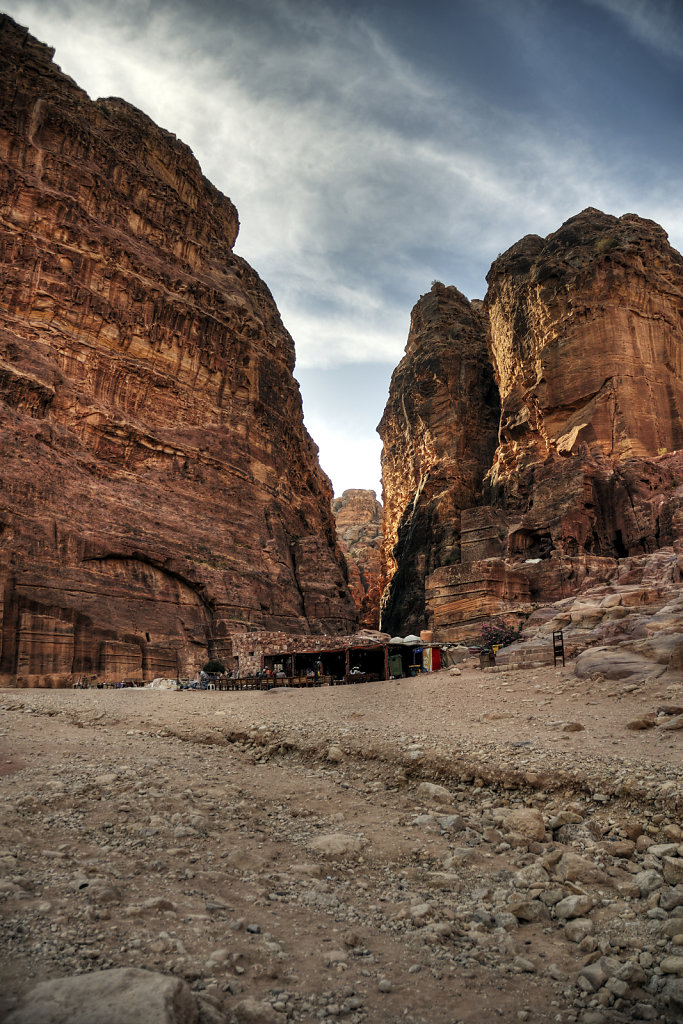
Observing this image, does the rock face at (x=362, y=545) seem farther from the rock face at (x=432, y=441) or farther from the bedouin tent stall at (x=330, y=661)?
the bedouin tent stall at (x=330, y=661)

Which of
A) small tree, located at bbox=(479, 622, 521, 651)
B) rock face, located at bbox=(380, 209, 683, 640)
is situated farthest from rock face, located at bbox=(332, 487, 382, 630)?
small tree, located at bbox=(479, 622, 521, 651)

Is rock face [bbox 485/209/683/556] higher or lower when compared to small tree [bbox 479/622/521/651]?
higher

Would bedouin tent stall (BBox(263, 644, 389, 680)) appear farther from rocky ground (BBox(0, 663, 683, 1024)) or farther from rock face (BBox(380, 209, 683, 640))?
rocky ground (BBox(0, 663, 683, 1024))

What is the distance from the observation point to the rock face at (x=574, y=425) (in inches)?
1389

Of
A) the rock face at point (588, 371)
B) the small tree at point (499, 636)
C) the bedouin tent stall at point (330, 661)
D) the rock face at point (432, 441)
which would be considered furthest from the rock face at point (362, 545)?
the small tree at point (499, 636)

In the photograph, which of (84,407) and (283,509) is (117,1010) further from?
(283,509)

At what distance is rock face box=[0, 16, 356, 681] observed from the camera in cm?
3117

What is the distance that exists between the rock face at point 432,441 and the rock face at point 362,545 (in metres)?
7.74

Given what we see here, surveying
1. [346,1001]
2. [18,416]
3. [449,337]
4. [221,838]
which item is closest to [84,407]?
[18,416]

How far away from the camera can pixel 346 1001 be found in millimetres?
5094

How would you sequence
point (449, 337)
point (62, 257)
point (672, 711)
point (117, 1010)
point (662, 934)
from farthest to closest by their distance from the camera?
point (449, 337), point (62, 257), point (672, 711), point (662, 934), point (117, 1010)

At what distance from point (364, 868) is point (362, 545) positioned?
93.1m

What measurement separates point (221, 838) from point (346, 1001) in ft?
11.4

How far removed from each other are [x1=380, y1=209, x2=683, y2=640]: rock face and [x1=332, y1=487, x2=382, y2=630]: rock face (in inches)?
705
